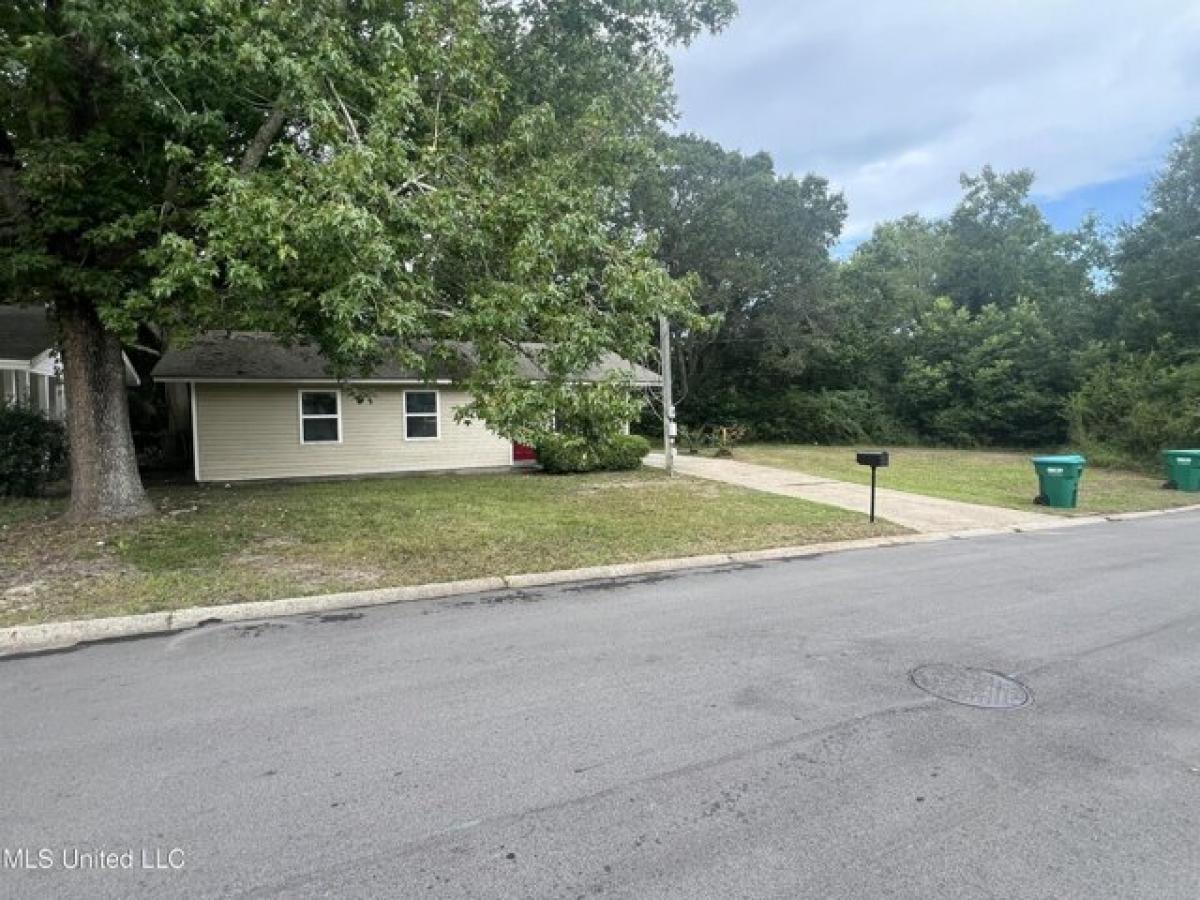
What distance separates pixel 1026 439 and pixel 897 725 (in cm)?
2923

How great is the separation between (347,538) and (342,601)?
104 inches

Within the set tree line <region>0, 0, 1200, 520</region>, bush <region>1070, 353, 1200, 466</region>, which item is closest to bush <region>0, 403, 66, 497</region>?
tree line <region>0, 0, 1200, 520</region>

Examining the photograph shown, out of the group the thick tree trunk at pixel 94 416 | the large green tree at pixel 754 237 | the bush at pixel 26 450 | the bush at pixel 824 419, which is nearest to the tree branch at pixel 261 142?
the thick tree trunk at pixel 94 416

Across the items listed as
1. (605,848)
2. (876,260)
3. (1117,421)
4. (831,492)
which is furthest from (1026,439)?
(605,848)

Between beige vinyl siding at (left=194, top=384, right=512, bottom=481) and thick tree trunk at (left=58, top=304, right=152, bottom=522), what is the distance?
16.9 ft

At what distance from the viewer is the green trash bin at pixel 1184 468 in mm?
15414

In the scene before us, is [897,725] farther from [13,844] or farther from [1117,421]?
[1117,421]

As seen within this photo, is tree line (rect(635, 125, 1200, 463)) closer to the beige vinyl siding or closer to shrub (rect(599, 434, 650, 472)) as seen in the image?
shrub (rect(599, 434, 650, 472))

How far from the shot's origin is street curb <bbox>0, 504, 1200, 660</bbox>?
518 centimetres

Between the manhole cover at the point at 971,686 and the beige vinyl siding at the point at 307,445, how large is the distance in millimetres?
11143

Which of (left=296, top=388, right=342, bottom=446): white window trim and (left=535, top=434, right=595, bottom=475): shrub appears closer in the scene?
(left=296, top=388, right=342, bottom=446): white window trim

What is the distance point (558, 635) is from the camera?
525 cm

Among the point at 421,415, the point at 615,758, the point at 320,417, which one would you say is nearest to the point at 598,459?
the point at 421,415

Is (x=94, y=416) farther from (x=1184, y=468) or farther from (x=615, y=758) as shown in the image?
(x=1184, y=468)
